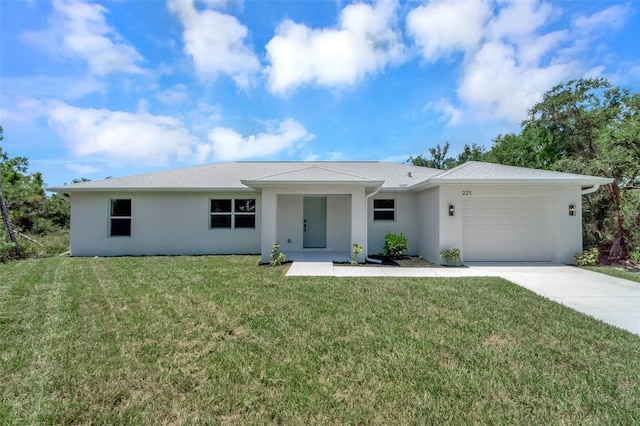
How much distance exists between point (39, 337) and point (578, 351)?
296 inches

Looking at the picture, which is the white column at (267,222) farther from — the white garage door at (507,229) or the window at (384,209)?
the white garage door at (507,229)

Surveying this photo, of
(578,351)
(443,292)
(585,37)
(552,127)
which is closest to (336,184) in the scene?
(443,292)

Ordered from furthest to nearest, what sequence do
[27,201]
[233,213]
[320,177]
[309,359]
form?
1. [27,201]
2. [233,213]
3. [320,177]
4. [309,359]

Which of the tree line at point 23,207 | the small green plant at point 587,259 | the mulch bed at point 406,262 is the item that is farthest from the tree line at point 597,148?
the tree line at point 23,207

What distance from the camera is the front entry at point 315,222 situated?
42.9 ft

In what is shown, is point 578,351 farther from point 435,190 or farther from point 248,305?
point 435,190

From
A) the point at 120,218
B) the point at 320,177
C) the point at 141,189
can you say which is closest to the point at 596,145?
the point at 320,177

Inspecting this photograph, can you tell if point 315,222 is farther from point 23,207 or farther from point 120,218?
point 23,207

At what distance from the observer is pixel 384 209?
13.0 m

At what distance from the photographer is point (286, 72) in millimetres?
12156

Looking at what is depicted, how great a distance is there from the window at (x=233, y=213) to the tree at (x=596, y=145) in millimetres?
14027

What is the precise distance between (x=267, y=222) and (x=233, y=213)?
10.2 feet

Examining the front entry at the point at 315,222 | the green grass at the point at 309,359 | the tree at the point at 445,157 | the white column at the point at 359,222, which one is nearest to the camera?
the green grass at the point at 309,359

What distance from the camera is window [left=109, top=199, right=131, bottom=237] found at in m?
12.7
